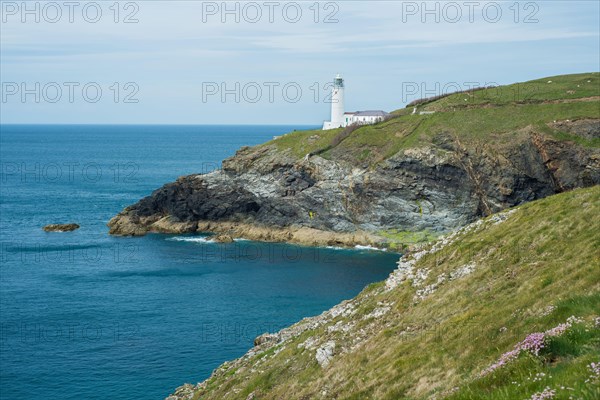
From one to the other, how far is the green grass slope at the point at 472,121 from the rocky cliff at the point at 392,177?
0.22 m

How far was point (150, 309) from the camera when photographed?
223 ft

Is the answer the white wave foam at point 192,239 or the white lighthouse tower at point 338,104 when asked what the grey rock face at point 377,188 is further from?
the white lighthouse tower at point 338,104

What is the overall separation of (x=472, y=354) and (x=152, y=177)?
564ft

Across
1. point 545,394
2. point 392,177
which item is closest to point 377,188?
point 392,177

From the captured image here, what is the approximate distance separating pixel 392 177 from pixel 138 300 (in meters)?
46.8

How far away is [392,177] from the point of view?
9975 centimetres

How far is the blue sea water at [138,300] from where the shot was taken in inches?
1976

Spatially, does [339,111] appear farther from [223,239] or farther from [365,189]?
[223,239]

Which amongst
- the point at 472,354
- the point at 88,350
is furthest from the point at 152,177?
the point at 472,354

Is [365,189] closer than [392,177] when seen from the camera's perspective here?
No

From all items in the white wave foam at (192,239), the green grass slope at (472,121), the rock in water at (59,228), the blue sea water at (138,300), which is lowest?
the blue sea water at (138,300)

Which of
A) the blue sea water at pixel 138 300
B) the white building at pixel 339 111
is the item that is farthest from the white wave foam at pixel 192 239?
the white building at pixel 339 111

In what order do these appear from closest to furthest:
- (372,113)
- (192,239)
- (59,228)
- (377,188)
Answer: (377,188) < (192,239) < (59,228) < (372,113)

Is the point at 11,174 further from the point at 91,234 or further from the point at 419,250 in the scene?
the point at 419,250
